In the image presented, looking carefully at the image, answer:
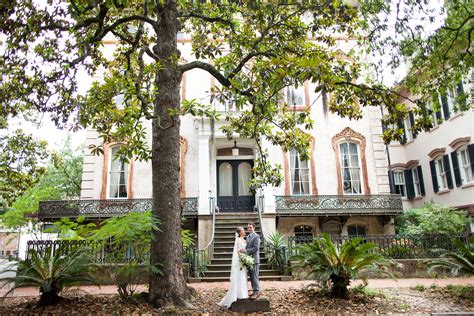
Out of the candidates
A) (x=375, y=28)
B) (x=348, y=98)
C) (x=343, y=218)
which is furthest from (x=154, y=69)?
(x=343, y=218)

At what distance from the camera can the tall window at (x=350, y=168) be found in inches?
794

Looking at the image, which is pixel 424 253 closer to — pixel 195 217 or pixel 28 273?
pixel 195 217

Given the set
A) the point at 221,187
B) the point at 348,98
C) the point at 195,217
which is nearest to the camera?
the point at 348,98

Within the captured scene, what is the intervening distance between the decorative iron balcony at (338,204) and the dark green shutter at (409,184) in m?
7.36

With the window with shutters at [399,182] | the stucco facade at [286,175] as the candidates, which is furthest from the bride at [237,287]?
the window with shutters at [399,182]

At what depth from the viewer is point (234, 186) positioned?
20688 mm

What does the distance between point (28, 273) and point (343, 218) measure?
47.4 feet

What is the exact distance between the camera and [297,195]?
19172 mm

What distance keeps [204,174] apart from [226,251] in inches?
171

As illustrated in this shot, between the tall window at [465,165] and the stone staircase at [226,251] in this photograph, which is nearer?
the stone staircase at [226,251]

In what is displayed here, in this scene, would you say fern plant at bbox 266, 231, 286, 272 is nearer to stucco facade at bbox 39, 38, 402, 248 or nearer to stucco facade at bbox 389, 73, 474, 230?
stucco facade at bbox 39, 38, 402, 248

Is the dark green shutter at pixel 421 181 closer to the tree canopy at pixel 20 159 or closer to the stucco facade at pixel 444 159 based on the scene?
the stucco facade at pixel 444 159

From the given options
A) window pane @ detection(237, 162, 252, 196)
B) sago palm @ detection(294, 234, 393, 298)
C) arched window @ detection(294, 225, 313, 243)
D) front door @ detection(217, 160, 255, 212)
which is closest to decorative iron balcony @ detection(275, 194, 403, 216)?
arched window @ detection(294, 225, 313, 243)

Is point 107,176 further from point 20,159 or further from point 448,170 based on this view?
point 448,170
